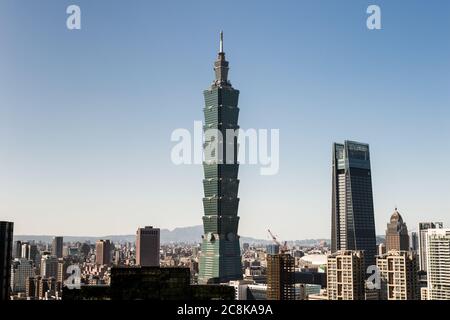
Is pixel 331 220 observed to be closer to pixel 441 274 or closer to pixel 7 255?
pixel 441 274

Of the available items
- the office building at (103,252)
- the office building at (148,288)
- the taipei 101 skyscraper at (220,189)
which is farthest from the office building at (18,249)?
the office building at (148,288)

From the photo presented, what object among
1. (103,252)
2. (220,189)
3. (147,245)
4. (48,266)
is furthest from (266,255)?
(48,266)

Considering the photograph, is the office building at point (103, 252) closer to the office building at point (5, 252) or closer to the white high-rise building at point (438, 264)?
the white high-rise building at point (438, 264)

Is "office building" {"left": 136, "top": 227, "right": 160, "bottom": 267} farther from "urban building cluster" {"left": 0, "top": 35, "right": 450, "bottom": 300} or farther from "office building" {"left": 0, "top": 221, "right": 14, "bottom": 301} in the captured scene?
"office building" {"left": 0, "top": 221, "right": 14, "bottom": 301}

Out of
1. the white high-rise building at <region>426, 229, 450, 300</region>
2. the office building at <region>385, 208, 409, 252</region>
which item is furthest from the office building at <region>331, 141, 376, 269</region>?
the white high-rise building at <region>426, 229, 450, 300</region>

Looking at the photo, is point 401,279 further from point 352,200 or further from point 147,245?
point 352,200
